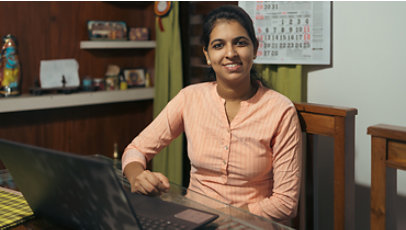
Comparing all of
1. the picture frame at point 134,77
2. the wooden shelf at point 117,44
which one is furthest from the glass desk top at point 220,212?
the picture frame at point 134,77

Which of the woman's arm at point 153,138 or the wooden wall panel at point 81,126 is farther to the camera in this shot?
the wooden wall panel at point 81,126

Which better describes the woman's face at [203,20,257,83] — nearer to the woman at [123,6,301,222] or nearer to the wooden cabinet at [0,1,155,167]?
the woman at [123,6,301,222]

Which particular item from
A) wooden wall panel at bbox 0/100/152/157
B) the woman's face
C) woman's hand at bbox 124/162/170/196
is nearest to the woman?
the woman's face

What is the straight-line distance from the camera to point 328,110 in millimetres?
1410

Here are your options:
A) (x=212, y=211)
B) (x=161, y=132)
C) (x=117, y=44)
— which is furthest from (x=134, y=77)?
(x=212, y=211)

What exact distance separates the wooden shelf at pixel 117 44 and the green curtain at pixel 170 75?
151mm

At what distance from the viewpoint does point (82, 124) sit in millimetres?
2992

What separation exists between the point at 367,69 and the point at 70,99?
181cm

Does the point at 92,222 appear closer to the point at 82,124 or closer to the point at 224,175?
the point at 224,175

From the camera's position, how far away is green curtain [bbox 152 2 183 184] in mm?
2822

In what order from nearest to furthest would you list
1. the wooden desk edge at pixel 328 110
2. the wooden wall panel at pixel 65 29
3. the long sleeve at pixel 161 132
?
the wooden desk edge at pixel 328 110 → the long sleeve at pixel 161 132 → the wooden wall panel at pixel 65 29

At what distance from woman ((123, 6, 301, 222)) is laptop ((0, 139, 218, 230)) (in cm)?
39

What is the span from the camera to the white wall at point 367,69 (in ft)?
→ 5.44

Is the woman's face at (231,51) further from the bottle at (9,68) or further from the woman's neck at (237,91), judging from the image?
the bottle at (9,68)
